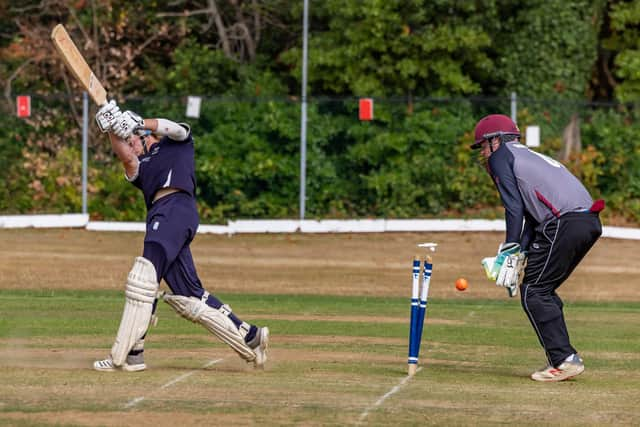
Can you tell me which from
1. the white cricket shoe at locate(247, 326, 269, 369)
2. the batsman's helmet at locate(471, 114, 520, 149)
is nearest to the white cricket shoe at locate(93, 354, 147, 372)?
the white cricket shoe at locate(247, 326, 269, 369)

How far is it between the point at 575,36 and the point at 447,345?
58.4 ft

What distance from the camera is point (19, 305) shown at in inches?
645

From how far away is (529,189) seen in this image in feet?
32.7

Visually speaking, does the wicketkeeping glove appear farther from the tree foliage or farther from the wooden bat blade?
the tree foliage

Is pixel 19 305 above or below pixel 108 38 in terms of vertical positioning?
below

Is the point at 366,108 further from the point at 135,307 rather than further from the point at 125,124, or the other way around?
the point at 135,307

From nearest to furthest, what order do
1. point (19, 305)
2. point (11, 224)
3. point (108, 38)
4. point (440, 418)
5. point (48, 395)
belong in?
point (440, 418) < point (48, 395) < point (19, 305) < point (11, 224) < point (108, 38)

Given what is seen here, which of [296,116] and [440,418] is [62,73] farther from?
→ [440,418]

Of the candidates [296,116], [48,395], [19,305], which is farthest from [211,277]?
[48,395]

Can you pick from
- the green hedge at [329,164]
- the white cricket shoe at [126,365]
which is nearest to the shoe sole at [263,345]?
the white cricket shoe at [126,365]

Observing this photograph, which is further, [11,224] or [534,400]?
[11,224]

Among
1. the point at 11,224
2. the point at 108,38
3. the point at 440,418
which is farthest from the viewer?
the point at 108,38

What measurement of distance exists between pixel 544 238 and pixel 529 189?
373mm

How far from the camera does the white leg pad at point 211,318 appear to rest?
1012 cm
